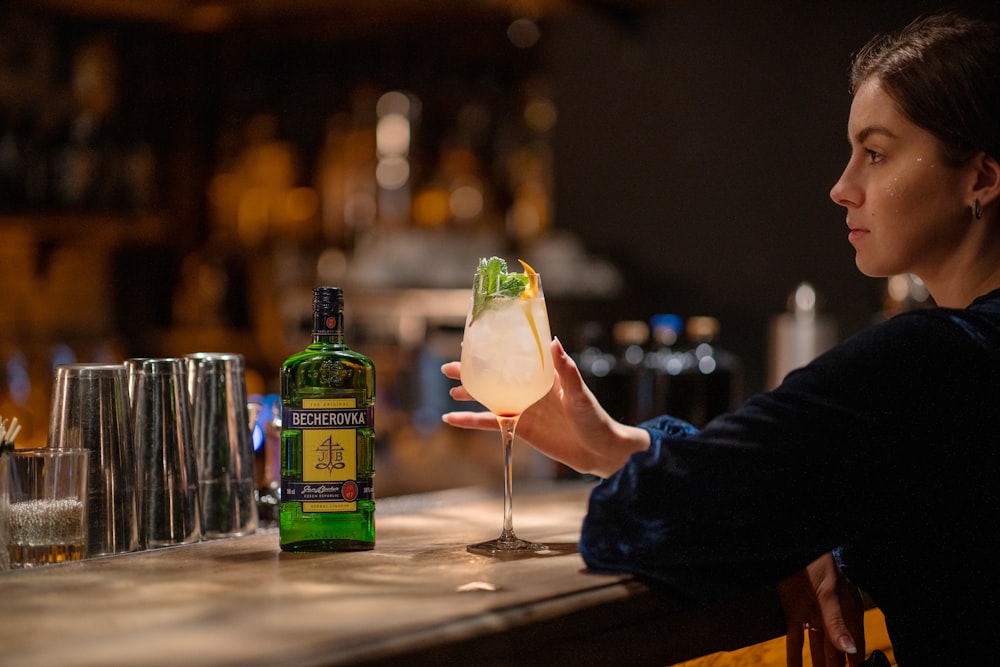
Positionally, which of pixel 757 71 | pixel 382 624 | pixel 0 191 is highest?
pixel 757 71

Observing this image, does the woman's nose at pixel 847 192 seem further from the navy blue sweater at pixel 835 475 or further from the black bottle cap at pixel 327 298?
the black bottle cap at pixel 327 298

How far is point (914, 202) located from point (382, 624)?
81 cm

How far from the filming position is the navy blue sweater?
112cm

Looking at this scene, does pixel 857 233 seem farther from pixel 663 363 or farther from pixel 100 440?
pixel 663 363

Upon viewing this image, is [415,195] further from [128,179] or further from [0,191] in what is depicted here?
[0,191]

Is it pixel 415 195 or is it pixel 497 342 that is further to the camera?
pixel 415 195

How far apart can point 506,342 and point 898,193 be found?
0.50 meters

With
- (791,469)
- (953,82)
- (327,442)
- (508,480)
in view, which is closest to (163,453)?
(327,442)

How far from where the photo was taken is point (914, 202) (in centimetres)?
135

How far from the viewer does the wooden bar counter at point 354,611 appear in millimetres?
907

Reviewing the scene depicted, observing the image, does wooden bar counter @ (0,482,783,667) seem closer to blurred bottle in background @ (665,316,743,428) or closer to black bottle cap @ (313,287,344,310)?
black bottle cap @ (313,287,344,310)

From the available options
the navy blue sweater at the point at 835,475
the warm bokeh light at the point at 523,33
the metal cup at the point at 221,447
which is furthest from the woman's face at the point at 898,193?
the warm bokeh light at the point at 523,33

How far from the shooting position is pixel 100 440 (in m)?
1.36

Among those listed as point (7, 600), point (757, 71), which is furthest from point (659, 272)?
point (7, 600)
